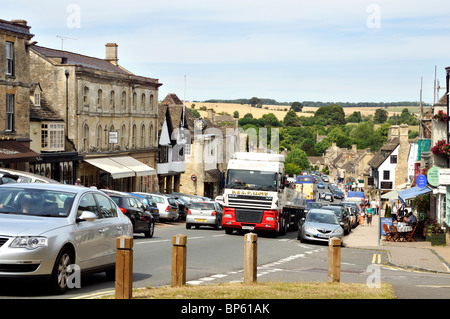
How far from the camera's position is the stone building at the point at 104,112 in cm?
4984

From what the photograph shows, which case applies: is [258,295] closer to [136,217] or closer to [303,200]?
[136,217]

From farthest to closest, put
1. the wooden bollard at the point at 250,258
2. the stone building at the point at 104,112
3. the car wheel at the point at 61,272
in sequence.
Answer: the stone building at the point at 104,112 < the wooden bollard at the point at 250,258 < the car wheel at the point at 61,272

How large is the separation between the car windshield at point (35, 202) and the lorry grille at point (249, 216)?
1944 centimetres

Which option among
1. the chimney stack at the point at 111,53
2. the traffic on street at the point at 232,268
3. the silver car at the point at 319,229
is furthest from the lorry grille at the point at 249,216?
the chimney stack at the point at 111,53

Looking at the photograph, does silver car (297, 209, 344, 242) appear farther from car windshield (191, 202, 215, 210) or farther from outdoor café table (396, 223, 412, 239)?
car windshield (191, 202, 215, 210)

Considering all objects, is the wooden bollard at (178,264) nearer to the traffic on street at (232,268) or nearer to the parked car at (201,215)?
the traffic on street at (232,268)

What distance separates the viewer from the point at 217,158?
86125mm

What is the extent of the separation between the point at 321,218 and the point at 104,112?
2698cm

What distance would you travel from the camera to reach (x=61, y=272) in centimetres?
1185

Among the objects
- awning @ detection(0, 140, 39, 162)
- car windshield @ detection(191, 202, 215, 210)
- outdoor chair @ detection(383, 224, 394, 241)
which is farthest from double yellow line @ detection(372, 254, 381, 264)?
awning @ detection(0, 140, 39, 162)

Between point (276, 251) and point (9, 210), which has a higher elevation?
point (9, 210)

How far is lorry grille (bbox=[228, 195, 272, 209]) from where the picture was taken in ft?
104

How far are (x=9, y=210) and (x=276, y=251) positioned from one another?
14.2m
